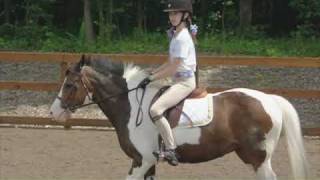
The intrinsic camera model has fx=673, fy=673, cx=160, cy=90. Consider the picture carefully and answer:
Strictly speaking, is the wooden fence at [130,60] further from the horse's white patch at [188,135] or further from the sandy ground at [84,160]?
the horse's white patch at [188,135]

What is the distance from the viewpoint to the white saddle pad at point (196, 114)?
6367 millimetres

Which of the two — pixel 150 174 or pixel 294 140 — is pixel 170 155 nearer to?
pixel 150 174

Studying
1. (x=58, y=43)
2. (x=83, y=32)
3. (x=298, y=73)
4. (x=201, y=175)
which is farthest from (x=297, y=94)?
(x=83, y=32)

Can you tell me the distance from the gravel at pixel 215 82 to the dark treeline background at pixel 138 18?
17.7ft

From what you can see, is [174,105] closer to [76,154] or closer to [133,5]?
[76,154]

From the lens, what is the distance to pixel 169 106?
20.9 feet

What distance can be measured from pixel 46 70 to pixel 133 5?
980cm

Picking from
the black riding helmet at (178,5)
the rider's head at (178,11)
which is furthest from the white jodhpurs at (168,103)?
the black riding helmet at (178,5)

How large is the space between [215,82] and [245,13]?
407 inches

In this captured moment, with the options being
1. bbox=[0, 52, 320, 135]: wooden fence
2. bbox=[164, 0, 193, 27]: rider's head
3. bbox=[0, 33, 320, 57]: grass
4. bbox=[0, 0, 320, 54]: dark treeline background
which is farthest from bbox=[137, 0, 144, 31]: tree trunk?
bbox=[164, 0, 193, 27]: rider's head

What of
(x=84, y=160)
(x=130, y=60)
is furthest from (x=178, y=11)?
(x=130, y=60)

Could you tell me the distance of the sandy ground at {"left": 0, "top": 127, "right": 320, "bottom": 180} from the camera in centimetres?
841

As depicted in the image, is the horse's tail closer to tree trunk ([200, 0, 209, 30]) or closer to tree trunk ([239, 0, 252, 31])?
tree trunk ([239, 0, 252, 31])

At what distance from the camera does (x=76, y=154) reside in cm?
962
